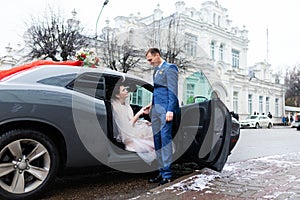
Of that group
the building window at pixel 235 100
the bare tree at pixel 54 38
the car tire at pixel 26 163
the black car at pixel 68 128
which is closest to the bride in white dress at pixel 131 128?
the black car at pixel 68 128

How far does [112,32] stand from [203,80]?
778 inches

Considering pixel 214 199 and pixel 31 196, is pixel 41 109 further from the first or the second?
pixel 214 199

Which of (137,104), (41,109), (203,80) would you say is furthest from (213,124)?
(41,109)

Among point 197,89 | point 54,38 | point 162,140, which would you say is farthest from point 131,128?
point 54,38

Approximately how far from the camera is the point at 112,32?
22828mm

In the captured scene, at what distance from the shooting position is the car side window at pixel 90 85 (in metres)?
3.49

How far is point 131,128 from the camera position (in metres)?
4.18

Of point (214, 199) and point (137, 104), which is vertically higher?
point (137, 104)

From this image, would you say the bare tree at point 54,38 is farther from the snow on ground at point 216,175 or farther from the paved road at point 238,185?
the paved road at point 238,185

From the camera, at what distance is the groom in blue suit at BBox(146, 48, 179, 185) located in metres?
3.76

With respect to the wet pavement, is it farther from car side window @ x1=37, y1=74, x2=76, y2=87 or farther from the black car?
car side window @ x1=37, y1=74, x2=76, y2=87

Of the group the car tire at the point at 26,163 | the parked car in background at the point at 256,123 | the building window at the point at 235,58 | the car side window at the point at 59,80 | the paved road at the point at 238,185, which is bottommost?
the parked car in background at the point at 256,123

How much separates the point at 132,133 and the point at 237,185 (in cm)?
151

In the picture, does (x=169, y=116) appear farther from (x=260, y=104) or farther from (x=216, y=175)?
(x=260, y=104)
